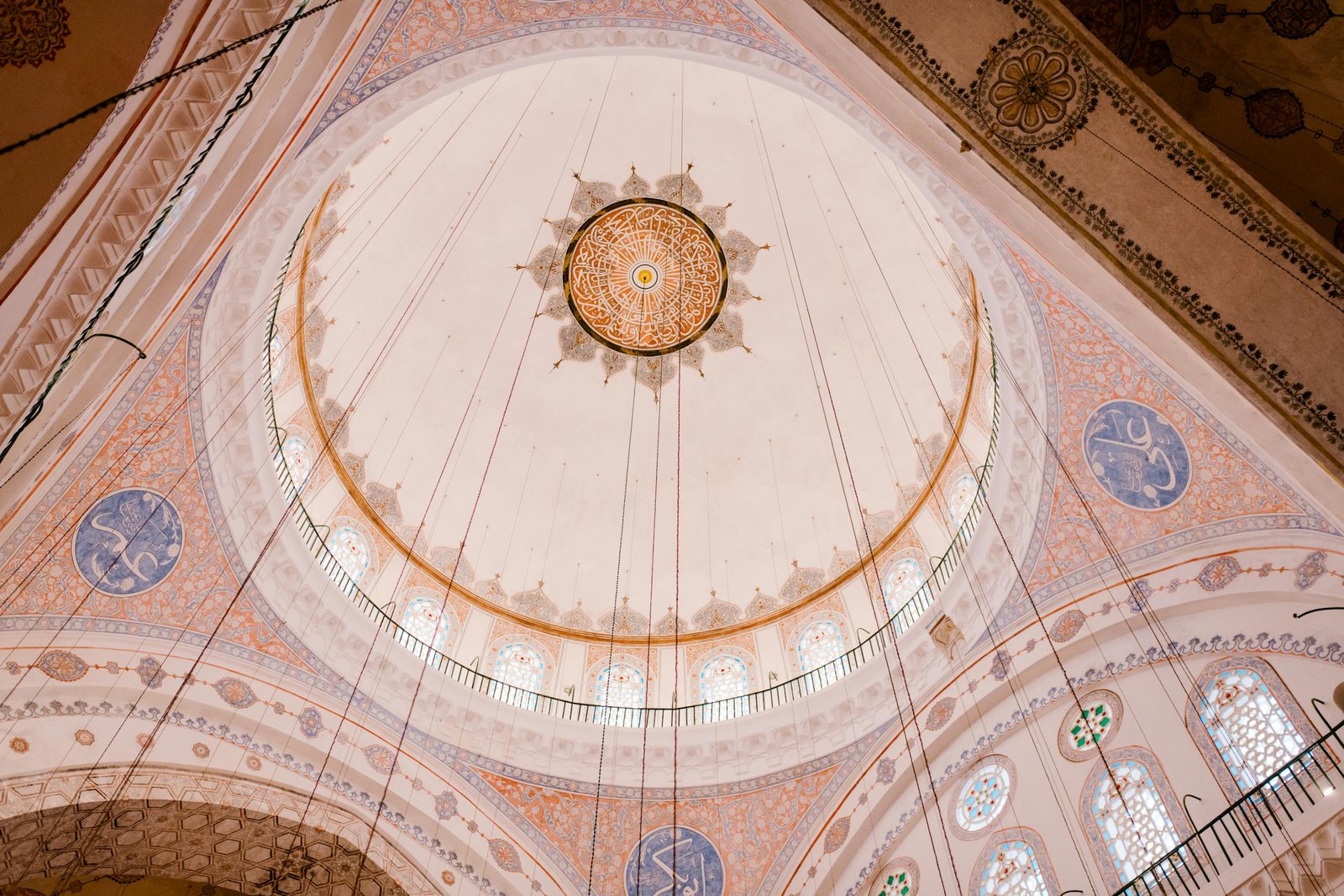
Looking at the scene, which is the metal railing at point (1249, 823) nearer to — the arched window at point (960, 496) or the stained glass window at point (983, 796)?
the stained glass window at point (983, 796)

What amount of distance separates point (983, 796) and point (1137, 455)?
9.97 feet

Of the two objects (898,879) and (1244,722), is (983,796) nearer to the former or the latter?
(898,879)

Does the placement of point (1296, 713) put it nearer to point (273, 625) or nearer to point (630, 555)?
point (630, 555)

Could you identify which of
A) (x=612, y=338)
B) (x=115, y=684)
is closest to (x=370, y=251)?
(x=612, y=338)

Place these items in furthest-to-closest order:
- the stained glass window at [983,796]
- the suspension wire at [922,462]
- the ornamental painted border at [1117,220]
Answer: the stained glass window at [983,796] → the suspension wire at [922,462] → the ornamental painted border at [1117,220]

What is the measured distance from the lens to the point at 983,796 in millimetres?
7875

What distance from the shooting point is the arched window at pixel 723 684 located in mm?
10016

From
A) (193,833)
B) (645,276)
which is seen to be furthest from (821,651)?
(193,833)

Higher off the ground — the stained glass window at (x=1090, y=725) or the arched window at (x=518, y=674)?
the arched window at (x=518, y=674)

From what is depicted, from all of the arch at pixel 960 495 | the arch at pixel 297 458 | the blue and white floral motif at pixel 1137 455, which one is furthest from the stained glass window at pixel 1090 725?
the arch at pixel 297 458

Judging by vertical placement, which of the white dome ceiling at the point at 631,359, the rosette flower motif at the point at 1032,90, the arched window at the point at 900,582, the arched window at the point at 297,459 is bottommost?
the rosette flower motif at the point at 1032,90

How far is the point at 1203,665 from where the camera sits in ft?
22.0

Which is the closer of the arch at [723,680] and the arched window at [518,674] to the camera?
the arched window at [518,674]

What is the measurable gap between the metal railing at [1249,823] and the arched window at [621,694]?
5.11 meters
